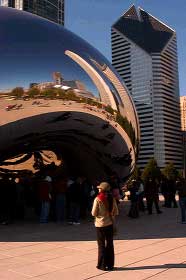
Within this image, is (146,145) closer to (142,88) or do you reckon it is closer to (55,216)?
(142,88)

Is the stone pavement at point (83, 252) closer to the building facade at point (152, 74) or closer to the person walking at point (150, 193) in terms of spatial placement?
the person walking at point (150, 193)

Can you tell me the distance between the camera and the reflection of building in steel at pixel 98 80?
9.00 m

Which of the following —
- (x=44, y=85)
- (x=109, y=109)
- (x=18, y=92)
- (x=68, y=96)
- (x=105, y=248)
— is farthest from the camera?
(x=109, y=109)

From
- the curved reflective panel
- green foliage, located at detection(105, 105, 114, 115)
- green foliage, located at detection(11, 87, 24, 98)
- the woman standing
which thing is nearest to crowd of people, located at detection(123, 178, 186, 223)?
the curved reflective panel

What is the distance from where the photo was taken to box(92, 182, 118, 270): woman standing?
5.52 metres

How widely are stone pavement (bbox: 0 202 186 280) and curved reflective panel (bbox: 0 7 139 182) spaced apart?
214cm

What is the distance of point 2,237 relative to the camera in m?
8.14

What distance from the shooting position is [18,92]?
26.9 feet

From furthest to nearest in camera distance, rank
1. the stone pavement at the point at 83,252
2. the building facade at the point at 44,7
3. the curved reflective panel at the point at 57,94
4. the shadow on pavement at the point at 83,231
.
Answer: the building facade at the point at 44,7, the curved reflective panel at the point at 57,94, the shadow on pavement at the point at 83,231, the stone pavement at the point at 83,252

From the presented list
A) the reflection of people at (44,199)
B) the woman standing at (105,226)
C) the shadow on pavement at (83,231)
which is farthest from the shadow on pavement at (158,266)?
the reflection of people at (44,199)

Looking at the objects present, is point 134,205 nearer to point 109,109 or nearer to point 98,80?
point 109,109

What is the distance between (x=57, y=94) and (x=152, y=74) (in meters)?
149

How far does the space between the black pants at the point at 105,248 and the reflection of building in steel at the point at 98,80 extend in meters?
4.19

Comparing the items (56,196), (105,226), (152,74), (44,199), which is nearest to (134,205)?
(56,196)
